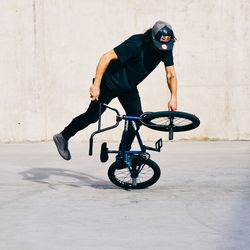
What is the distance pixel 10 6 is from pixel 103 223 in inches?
211

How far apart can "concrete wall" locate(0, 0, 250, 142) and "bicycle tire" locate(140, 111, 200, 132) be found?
3.59 metres

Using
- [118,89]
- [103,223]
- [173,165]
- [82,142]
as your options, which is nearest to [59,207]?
[103,223]

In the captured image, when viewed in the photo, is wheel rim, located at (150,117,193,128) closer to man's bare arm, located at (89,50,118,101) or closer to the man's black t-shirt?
the man's black t-shirt

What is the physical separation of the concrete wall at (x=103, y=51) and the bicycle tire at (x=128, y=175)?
3347mm

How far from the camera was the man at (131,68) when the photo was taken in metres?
5.81

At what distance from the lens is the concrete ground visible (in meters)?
4.53

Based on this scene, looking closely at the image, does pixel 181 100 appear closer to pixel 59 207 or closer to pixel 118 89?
pixel 118 89

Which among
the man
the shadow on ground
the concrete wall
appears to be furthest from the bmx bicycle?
the concrete wall

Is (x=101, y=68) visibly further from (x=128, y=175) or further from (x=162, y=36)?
(x=128, y=175)

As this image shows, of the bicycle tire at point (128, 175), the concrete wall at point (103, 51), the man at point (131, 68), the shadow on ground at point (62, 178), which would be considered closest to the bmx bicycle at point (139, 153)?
the bicycle tire at point (128, 175)

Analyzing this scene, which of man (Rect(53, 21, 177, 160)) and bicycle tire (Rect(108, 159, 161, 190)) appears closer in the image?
man (Rect(53, 21, 177, 160))

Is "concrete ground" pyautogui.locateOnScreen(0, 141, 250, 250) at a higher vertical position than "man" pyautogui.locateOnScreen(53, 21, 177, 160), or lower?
lower

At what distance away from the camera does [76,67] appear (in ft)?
31.7

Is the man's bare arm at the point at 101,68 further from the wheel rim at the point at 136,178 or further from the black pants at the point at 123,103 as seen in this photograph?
the wheel rim at the point at 136,178
